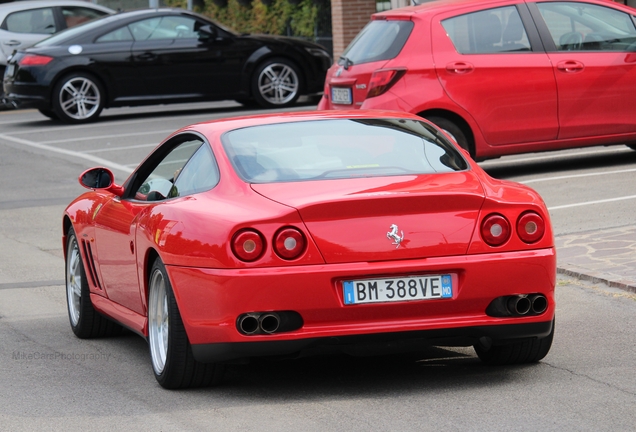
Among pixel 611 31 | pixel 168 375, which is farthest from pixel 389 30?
pixel 168 375

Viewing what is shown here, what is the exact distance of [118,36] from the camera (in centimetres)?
2120

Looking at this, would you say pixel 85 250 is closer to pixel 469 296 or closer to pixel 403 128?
pixel 403 128

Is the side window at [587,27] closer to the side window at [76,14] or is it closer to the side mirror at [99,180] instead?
the side mirror at [99,180]

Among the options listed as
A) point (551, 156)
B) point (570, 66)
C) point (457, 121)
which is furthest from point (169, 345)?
point (551, 156)

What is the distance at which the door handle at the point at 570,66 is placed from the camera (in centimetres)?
1235

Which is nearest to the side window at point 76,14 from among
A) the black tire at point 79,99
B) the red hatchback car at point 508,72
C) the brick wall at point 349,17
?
the black tire at point 79,99

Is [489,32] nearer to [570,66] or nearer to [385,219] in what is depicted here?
[570,66]

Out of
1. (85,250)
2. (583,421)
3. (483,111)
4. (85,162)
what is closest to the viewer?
(583,421)

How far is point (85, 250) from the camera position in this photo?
293 inches

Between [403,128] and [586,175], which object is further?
[586,175]

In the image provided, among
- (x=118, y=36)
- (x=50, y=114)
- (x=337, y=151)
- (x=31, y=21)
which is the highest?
(x=337, y=151)

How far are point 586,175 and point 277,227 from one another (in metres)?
7.68

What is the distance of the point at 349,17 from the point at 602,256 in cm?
1714

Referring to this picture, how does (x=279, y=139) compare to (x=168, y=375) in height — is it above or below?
above
